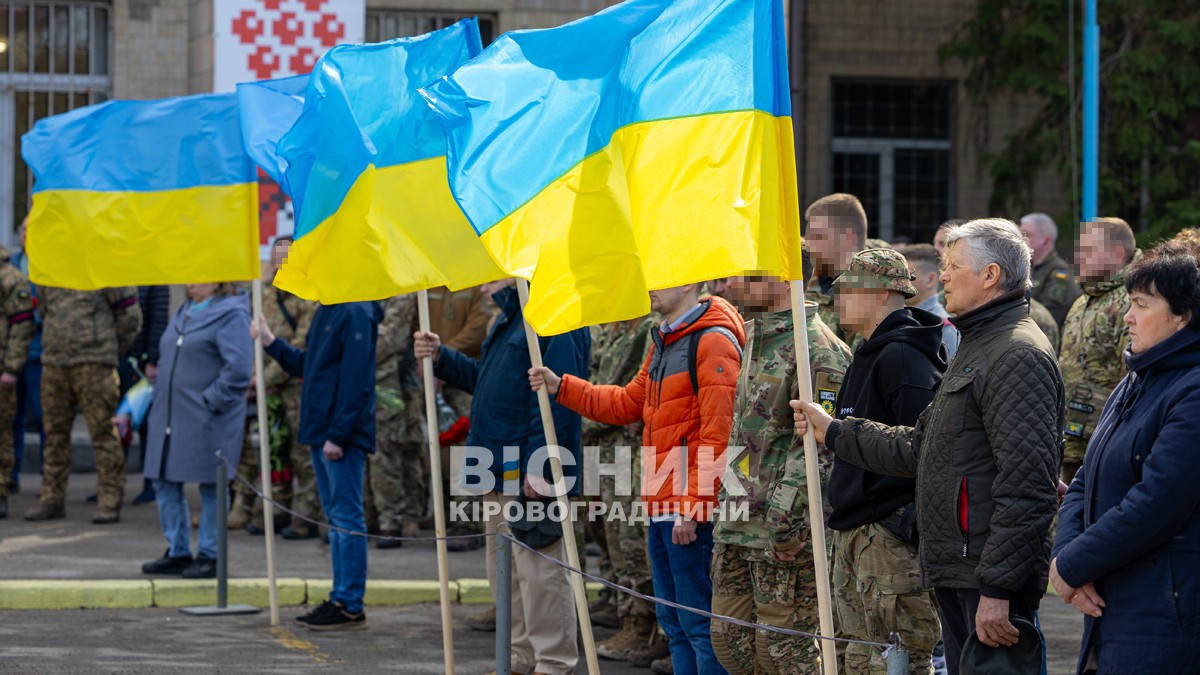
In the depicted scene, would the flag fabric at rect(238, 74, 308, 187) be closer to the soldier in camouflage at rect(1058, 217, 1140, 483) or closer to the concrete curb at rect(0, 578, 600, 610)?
the concrete curb at rect(0, 578, 600, 610)

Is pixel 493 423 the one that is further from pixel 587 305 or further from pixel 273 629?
pixel 273 629

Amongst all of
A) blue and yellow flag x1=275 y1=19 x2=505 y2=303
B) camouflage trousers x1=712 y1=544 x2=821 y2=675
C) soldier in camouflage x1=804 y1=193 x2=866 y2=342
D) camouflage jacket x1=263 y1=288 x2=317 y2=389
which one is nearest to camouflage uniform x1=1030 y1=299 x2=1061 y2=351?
soldier in camouflage x1=804 y1=193 x2=866 y2=342

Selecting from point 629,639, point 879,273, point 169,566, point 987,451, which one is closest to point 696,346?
point 879,273

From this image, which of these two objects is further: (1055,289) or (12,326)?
(12,326)

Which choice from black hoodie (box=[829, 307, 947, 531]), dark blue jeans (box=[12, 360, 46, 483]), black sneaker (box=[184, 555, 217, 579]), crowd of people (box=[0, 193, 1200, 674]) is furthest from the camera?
dark blue jeans (box=[12, 360, 46, 483])

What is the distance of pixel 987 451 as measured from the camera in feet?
16.5

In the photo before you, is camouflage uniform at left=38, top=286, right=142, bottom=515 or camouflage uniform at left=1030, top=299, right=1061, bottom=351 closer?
camouflage uniform at left=1030, top=299, right=1061, bottom=351

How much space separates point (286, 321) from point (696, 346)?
20.2 ft

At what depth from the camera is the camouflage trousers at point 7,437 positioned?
13656 millimetres

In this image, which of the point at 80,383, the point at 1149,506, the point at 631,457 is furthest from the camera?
the point at 80,383

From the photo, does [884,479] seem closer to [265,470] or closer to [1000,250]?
[1000,250]

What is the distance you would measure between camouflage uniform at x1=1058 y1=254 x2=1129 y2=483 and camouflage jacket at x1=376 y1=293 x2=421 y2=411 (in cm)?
523

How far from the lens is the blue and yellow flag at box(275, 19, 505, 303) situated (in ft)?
24.3

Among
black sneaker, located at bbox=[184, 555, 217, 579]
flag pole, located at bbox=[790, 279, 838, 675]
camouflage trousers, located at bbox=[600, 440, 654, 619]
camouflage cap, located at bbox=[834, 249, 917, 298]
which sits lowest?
black sneaker, located at bbox=[184, 555, 217, 579]
